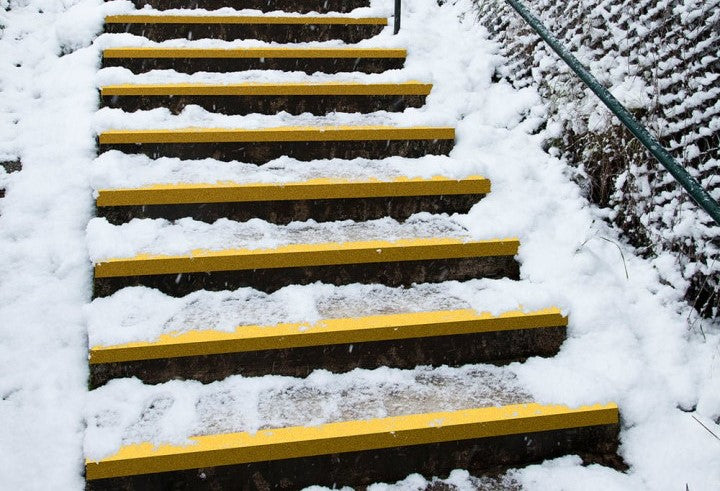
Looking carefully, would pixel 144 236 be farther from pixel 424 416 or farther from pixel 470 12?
pixel 470 12

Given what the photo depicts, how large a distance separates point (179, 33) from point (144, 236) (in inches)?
61.1

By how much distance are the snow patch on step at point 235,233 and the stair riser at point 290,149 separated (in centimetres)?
40

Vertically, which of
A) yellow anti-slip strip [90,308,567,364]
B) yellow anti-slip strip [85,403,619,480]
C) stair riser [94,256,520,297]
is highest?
stair riser [94,256,520,297]

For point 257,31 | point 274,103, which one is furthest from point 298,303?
point 257,31

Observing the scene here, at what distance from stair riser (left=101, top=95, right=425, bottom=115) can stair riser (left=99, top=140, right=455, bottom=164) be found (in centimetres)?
33

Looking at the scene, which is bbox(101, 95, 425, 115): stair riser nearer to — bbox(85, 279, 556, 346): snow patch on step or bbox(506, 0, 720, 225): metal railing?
bbox(506, 0, 720, 225): metal railing

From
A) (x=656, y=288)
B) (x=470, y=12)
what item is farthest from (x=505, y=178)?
(x=470, y=12)

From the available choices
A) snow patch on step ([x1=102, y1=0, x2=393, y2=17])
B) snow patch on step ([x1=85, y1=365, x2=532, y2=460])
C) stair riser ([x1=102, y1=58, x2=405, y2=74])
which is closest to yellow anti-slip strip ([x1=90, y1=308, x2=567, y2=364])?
snow patch on step ([x1=85, y1=365, x2=532, y2=460])

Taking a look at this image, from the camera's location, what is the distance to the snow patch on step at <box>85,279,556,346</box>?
195 cm

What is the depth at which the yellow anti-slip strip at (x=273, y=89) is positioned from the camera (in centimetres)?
277

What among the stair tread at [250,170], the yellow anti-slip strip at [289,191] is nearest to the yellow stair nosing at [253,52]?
the stair tread at [250,170]

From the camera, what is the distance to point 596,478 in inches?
70.2

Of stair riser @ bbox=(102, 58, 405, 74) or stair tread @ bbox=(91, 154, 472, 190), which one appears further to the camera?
stair riser @ bbox=(102, 58, 405, 74)

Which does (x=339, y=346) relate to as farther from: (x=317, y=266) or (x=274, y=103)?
(x=274, y=103)
